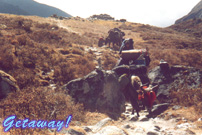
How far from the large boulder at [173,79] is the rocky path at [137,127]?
2166mm

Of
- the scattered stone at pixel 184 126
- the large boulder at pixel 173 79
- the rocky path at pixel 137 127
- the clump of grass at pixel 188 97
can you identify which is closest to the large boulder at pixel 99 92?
the rocky path at pixel 137 127

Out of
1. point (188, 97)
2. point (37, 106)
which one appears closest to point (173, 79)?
point (188, 97)

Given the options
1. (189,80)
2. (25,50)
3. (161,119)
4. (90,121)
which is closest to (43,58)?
(25,50)

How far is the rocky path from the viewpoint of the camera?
3875 mm

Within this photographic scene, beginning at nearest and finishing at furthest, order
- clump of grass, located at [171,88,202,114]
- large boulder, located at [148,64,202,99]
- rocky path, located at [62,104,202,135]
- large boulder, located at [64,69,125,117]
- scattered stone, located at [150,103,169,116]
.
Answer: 1. rocky path, located at [62,104,202,135]
2. clump of grass, located at [171,88,202,114]
3. scattered stone, located at [150,103,169,116]
4. large boulder, located at [64,69,125,117]
5. large boulder, located at [148,64,202,99]

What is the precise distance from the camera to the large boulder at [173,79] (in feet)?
24.4

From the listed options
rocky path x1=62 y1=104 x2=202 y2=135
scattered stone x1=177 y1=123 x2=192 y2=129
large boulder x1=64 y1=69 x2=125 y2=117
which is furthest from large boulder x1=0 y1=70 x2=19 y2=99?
scattered stone x1=177 y1=123 x2=192 y2=129

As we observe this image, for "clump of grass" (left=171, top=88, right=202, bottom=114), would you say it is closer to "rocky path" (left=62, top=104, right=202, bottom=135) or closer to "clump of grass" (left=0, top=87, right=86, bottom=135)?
"rocky path" (left=62, top=104, right=202, bottom=135)

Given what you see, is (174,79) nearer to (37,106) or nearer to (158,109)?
(158,109)

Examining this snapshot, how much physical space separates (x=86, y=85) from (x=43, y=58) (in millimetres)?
3943

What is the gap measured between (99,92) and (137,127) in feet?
8.00

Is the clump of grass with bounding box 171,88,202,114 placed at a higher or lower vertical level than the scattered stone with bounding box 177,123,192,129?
higher

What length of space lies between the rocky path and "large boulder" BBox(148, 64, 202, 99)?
7.11 ft

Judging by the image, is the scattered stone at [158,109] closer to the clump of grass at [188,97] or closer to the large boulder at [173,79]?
the clump of grass at [188,97]
